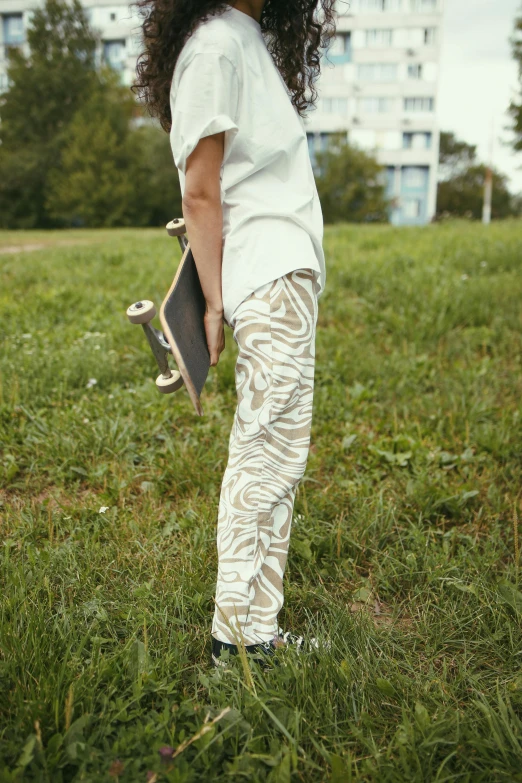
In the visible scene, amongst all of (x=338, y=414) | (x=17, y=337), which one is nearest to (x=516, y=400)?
(x=338, y=414)

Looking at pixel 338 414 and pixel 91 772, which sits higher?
pixel 91 772

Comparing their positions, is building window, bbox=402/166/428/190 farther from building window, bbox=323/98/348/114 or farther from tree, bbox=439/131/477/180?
tree, bbox=439/131/477/180

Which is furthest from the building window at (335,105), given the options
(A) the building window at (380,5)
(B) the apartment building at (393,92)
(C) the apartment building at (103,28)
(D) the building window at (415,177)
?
(C) the apartment building at (103,28)

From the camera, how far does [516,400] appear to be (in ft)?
11.5

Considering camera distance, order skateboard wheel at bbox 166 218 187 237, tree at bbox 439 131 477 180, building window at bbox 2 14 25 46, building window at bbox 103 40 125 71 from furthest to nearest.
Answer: tree at bbox 439 131 477 180 → building window at bbox 2 14 25 46 → building window at bbox 103 40 125 71 → skateboard wheel at bbox 166 218 187 237

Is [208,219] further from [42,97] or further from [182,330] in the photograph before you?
[42,97]

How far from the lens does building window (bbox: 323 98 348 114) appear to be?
Result: 4450 centimetres

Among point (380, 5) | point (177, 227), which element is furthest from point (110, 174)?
point (177, 227)

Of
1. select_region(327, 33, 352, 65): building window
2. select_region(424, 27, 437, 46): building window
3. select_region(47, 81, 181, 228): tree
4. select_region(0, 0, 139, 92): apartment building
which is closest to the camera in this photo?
select_region(47, 81, 181, 228): tree

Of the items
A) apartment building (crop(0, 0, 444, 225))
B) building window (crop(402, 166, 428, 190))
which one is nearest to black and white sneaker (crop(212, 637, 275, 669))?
apartment building (crop(0, 0, 444, 225))

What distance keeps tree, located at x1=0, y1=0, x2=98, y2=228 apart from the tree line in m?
0.05

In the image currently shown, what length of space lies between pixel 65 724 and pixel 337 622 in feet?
2.46

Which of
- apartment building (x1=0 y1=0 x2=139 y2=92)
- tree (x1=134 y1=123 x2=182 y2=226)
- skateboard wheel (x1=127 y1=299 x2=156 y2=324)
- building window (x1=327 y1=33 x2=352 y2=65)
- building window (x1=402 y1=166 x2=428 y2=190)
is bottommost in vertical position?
building window (x1=402 y1=166 x2=428 y2=190)

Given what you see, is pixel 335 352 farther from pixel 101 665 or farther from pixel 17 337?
pixel 101 665
